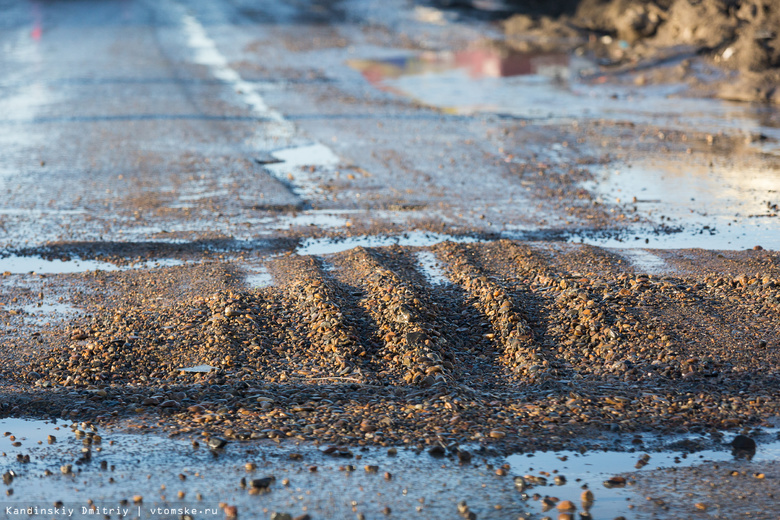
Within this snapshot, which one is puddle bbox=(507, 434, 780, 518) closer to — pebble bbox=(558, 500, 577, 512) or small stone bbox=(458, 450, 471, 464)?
pebble bbox=(558, 500, 577, 512)

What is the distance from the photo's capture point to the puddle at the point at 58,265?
19.9ft

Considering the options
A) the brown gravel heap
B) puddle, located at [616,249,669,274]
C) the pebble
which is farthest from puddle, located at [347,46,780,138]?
the pebble

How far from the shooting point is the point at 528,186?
26.1ft

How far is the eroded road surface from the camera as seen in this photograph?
3646 mm

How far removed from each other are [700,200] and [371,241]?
3005 mm

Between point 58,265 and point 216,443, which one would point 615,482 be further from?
point 58,265

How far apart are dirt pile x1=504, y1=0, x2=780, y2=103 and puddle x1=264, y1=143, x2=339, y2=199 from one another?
635 centimetres

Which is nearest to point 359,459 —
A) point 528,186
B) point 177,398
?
point 177,398

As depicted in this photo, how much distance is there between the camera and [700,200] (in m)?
7.49

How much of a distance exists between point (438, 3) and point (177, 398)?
20.4 metres

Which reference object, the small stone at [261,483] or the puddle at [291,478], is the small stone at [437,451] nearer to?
the puddle at [291,478]

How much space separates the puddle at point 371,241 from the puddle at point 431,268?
313 mm

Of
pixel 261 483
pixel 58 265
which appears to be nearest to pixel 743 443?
pixel 261 483

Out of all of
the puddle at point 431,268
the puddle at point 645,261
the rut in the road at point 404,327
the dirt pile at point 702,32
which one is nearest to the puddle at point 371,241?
the puddle at point 431,268
